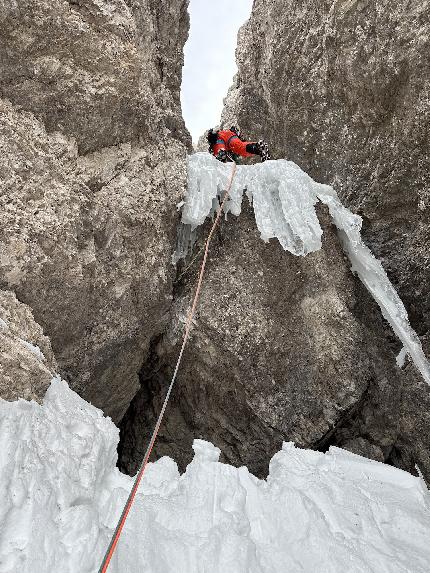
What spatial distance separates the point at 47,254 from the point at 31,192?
0.41 meters

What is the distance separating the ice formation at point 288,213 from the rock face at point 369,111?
0.51 m

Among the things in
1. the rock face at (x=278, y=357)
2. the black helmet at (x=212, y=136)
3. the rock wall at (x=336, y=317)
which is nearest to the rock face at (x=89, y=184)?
the rock face at (x=278, y=357)

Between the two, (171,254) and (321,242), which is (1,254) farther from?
(321,242)

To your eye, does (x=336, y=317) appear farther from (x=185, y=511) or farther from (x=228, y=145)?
(x=185, y=511)

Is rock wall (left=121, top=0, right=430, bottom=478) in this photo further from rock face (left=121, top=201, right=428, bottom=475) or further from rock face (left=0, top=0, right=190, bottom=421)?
rock face (left=0, top=0, right=190, bottom=421)

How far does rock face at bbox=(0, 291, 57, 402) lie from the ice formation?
185 centimetres

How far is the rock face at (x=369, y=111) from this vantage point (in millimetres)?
4555

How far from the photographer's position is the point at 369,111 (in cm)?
505

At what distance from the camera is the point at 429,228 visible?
15.5ft

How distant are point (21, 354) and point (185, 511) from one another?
112 centimetres

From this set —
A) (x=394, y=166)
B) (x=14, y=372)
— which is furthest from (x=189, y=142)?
(x=14, y=372)

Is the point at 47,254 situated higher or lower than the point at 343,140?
lower

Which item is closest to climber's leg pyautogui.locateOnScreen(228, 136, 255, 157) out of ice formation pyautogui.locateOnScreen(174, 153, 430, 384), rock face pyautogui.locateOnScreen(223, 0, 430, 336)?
rock face pyautogui.locateOnScreen(223, 0, 430, 336)

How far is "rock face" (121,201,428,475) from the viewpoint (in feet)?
14.6
